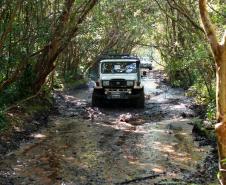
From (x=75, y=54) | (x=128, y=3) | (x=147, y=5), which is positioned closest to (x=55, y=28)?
(x=128, y=3)

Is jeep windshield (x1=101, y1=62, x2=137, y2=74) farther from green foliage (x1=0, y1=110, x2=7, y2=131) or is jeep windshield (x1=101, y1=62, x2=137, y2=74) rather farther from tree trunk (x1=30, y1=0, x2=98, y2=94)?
green foliage (x1=0, y1=110, x2=7, y2=131)

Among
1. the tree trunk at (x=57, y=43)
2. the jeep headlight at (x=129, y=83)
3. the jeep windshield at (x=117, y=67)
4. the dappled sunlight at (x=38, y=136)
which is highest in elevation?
the tree trunk at (x=57, y=43)

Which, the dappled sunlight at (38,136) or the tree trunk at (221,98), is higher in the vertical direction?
the tree trunk at (221,98)

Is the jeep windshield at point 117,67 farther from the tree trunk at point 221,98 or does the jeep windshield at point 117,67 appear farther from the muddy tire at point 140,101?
the tree trunk at point 221,98

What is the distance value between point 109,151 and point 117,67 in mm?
8792

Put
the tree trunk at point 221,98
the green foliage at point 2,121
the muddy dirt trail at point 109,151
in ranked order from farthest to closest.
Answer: the green foliage at point 2,121 → the muddy dirt trail at point 109,151 → the tree trunk at point 221,98

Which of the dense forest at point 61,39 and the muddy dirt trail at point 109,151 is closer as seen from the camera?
the dense forest at point 61,39

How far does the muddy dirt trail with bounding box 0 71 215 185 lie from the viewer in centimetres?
983

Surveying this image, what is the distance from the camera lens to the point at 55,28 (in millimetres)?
14750

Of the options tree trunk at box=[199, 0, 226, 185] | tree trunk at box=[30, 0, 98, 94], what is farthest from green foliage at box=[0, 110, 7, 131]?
tree trunk at box=[199, 0, 226, 185]

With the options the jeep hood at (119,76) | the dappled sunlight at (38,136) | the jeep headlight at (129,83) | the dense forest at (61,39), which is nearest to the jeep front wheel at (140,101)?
the jeep headlight at (129,83)

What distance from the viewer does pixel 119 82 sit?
65.2 ft

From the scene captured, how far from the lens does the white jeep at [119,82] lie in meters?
19.9

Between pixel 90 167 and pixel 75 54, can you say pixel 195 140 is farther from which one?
pixel 75 54
